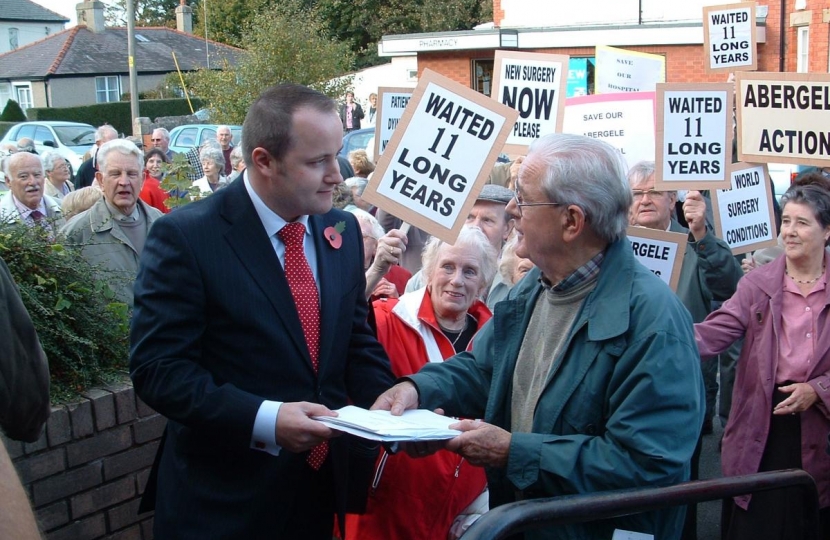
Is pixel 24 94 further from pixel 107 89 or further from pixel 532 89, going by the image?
pixel 532 89

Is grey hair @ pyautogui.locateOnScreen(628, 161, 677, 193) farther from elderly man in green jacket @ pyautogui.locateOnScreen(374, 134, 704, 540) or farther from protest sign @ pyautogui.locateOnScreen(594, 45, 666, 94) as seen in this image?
protest sign @ pyautogui.locateOnScreen(594, 45, 666, 94)

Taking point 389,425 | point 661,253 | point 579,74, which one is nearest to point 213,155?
point 661,253

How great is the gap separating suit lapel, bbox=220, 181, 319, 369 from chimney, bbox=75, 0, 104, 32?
190 ft

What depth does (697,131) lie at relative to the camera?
5.68m

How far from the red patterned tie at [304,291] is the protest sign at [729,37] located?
19.5 feet

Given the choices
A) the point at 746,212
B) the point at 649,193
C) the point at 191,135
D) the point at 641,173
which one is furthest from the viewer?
the point at 191,135

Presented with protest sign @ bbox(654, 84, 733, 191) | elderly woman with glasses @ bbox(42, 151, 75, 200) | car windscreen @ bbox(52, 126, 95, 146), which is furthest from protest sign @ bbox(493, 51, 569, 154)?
car windscreen @ bbox(52, 126, 95, 146)

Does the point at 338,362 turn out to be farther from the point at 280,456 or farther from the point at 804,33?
the point at 804,33

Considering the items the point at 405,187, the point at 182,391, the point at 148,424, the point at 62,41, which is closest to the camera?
the point at 182,391

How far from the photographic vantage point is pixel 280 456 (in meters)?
2.89

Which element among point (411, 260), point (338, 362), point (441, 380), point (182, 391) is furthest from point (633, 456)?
point (411, 260)

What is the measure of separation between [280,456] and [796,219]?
9.61 feet

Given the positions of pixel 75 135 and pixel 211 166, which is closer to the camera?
pixel 211 166

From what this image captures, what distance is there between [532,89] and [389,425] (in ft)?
13.8
